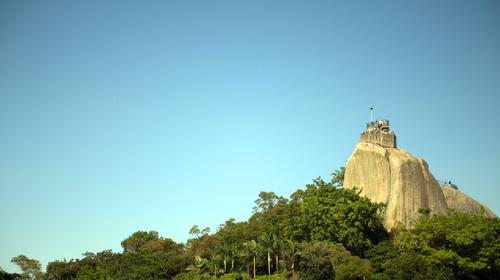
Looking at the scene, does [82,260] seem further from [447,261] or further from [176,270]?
[447,261]

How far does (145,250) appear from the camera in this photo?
250ft

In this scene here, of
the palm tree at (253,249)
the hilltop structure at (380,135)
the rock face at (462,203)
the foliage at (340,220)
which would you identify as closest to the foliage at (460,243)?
the foliage at (340,220)

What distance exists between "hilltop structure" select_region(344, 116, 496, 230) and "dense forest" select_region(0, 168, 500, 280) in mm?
1355

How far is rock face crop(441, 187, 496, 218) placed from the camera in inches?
2346

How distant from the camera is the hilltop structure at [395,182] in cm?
5659

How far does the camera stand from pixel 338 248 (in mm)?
51438

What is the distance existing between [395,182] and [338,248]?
9896mm

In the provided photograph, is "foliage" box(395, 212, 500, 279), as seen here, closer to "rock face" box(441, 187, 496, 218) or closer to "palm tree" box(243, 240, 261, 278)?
"rock face" box(441, 187, 496, 218)

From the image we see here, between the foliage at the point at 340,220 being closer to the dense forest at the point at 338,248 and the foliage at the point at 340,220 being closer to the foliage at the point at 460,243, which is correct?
the dense forest at the point at 338,248

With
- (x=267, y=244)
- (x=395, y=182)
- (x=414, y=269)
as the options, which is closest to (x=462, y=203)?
(x=395, y=182)

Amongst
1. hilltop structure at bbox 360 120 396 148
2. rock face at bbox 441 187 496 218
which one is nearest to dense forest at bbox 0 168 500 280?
rock face at bbox 441 187 496 218

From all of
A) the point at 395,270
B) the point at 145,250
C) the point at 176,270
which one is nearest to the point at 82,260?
the point at 145,250

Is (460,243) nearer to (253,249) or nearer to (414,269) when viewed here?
(414,269)

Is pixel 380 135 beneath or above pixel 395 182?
above
